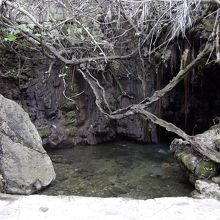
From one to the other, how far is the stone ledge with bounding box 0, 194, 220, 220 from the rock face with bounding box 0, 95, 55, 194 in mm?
804

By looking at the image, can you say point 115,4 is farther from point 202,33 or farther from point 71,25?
point 202,33

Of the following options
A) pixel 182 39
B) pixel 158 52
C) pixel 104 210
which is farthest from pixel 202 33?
pixel 104 210

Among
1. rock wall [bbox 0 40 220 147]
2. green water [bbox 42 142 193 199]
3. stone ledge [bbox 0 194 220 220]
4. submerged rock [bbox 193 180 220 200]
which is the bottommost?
green water [bbox 42 142 193 199]

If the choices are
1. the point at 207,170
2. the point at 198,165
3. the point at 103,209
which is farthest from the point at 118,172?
the point at 103,209

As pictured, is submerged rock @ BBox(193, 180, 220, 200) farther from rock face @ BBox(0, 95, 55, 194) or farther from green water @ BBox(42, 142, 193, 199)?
rock face @ BBox(0, 95, 55, 194)

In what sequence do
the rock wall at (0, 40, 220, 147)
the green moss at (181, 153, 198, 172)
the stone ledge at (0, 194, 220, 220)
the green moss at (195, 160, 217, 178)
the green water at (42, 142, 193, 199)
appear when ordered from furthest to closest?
1. the rock wall at (0, 40, 220, 147)
2. the green water at (42, 142, 193, 199)
3. the green moss at (181, 153, 198, 172)
4. the green moss at (195, 160, 217, 178)
5. the stone ledge at (0, 194, 220, 220)

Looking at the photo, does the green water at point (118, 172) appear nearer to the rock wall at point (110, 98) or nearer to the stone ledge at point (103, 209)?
the rock wall at point (110, 98)

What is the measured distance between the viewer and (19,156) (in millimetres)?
4473

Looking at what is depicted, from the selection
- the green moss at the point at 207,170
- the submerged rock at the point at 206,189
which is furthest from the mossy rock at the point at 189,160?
the submerged rock at the point at 206,189

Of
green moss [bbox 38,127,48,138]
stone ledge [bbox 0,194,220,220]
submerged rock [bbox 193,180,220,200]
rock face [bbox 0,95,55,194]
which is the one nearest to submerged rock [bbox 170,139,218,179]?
submerged rock [bbox 193,180,220,200]

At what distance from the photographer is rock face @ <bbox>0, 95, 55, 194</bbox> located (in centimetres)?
429

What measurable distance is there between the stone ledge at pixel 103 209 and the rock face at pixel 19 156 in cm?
80

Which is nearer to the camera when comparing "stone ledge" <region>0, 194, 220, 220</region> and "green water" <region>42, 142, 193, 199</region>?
"stone ledge" <region>0, 194, 220, 220</region>

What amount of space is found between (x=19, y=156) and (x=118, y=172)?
5.50 feet
